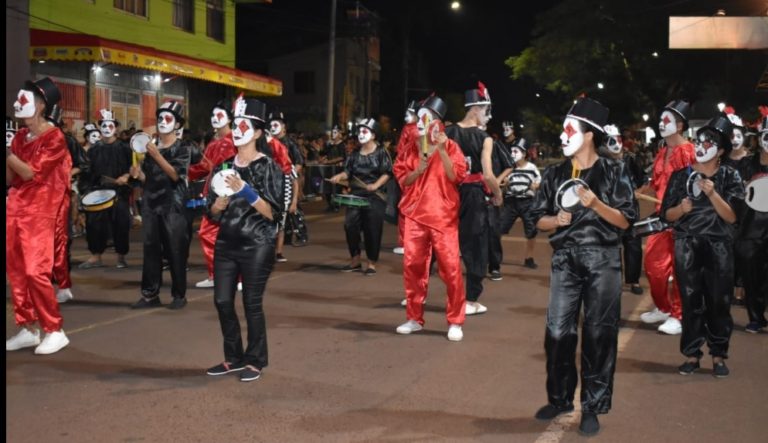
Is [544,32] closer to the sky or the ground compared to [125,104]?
closer to the sky

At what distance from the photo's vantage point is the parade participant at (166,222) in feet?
32.4

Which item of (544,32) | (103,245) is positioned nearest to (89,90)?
(103,245)

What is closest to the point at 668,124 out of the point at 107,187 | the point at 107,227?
the point at 107,187

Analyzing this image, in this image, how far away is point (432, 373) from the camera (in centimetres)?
723

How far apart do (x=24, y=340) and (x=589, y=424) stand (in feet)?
16.0

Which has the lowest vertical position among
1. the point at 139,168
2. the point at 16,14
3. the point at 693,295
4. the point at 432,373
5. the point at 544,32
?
the point at 432,373

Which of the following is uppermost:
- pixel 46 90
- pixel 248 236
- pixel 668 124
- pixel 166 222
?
pixel 46 90

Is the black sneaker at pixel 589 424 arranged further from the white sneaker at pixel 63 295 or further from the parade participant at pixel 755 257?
the white sneaker at pixel 63 295

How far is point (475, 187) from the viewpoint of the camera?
31.0ft

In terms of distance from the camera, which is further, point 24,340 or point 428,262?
point 428,262

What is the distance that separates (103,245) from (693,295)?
339 inches

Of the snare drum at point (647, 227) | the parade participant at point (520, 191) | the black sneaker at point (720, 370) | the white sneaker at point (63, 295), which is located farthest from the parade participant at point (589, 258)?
the parade participant at point (520, 191)

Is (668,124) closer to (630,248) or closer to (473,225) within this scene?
(473,225)

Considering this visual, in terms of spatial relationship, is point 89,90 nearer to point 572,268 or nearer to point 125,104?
point 125,104
